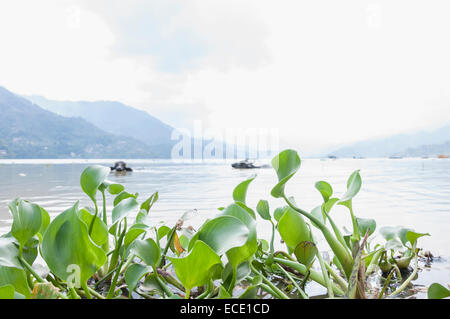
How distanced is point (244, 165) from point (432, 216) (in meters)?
14.5

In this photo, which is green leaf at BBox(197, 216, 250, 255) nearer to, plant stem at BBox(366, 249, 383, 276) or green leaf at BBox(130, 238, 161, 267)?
green leaf at BBox(130, 238, 161, 267)

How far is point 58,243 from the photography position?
1.95ft

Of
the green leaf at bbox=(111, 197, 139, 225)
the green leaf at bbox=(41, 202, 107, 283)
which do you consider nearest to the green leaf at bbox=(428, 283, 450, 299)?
the green leaf at bbox=(41, 202, 107, 283)

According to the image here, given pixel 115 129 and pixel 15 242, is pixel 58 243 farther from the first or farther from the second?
pixel 115 129

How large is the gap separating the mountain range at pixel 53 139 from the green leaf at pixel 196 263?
52819 mm

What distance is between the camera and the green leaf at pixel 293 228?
A: 0.87m

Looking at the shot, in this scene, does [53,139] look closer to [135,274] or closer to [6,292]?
[135,274]

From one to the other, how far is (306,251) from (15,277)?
0.68m

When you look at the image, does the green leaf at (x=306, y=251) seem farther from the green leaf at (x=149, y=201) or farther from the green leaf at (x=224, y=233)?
the green leaf at (x=149, y=201)

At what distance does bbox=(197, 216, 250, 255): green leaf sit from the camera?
59 cm

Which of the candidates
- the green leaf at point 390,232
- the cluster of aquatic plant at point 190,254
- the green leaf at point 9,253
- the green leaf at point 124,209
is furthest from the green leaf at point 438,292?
the green leaf at point 9,253

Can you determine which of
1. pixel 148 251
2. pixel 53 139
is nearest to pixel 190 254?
pixel 148 251

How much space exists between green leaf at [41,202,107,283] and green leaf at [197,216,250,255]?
0.21 meters

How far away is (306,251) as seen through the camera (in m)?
0.82
